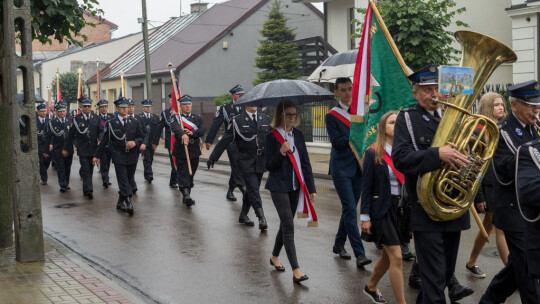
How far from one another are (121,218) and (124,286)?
179 inches

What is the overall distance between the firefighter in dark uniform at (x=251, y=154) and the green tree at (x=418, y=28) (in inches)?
220

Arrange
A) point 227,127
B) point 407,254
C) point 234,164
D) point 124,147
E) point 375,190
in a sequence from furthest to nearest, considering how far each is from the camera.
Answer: point 234,164
point 227,127
point 124,147
point 407,254
point 375,190

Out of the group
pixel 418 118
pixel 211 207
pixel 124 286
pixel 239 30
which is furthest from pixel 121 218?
pixel 239 30

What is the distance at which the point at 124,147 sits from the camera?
41.3 ft

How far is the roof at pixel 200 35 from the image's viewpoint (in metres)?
38.3

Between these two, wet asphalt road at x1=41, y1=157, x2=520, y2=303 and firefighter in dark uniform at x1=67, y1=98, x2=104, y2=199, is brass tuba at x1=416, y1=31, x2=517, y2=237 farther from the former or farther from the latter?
firefighter in dark uniform at x1=67, y1=98, x2=104, y2=199

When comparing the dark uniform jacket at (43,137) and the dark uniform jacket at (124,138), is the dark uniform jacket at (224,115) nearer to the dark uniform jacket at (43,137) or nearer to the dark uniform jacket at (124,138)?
the dark uniform jacket at (124,138)

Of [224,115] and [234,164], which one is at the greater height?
[224,115]

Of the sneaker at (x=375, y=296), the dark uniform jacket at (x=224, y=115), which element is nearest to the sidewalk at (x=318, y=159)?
the dark uniform jacket at (x=224, y=115)

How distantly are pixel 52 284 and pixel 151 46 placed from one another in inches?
1540

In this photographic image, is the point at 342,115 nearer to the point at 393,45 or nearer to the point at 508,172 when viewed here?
the point at 393,45

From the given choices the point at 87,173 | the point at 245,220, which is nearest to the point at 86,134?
the point at 87,173

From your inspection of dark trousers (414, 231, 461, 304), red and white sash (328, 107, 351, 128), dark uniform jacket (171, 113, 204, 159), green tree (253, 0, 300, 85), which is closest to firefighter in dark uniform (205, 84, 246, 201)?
dark uniform jacket (171, 113, 204, 159)

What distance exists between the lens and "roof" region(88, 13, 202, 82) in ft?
→ 146
